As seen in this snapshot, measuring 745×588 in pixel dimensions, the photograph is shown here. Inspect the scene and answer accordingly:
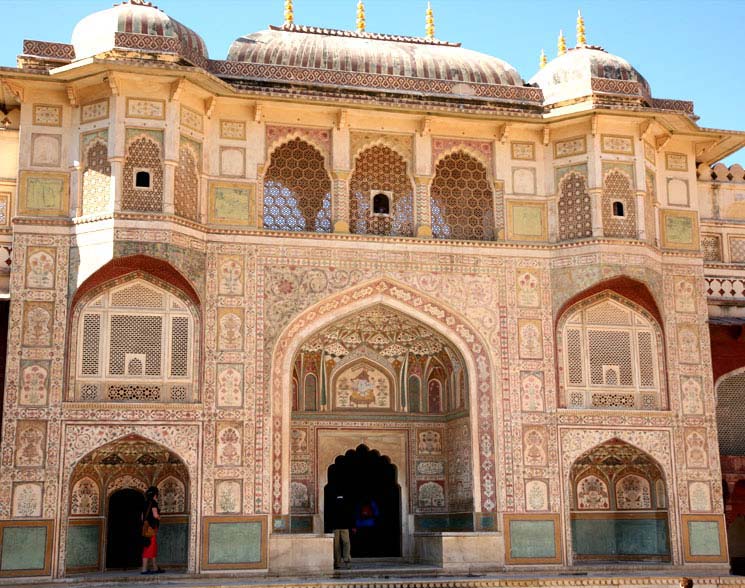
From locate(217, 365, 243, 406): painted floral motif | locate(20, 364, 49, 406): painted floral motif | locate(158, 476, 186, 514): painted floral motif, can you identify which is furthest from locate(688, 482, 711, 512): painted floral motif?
locate(20, 364, 49, 406): painted floral motif

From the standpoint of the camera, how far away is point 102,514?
45.2ft

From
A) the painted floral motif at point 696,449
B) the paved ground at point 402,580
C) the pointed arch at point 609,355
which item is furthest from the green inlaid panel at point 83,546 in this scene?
the painted floral motif at point 696,449

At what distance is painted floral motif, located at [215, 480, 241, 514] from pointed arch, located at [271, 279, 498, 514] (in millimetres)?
495

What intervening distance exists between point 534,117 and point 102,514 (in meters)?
7.78

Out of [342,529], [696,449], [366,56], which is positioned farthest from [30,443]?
[696,449]

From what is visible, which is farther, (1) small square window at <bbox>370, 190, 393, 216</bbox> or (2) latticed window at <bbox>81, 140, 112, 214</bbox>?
(1) small square window at <bbox>370, 190, 393, 216</bbox>

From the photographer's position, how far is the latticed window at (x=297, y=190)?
14.5m

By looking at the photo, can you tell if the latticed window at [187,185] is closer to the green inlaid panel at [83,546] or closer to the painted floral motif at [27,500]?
the painted floral motif at [27,500]

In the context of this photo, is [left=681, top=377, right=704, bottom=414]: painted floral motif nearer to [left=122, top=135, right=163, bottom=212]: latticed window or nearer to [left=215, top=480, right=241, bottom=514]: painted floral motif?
[left=215, top=480, right=241, bottom=514]: painted floral motif

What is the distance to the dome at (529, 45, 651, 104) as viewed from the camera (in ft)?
49.4

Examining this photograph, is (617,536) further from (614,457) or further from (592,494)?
(614,457)

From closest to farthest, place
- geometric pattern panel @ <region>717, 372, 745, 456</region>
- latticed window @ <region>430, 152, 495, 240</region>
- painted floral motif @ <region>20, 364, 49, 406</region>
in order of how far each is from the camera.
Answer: painted floral motif @ <region>20, 364, 49, 406</region> → latticed window @ <region>430, 152, 495, 240</region> → geometric pattern panel @ <region>717, 372, 745, 456</region>

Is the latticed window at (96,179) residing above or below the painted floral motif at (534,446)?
above

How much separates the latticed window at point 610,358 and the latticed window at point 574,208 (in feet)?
3.35
